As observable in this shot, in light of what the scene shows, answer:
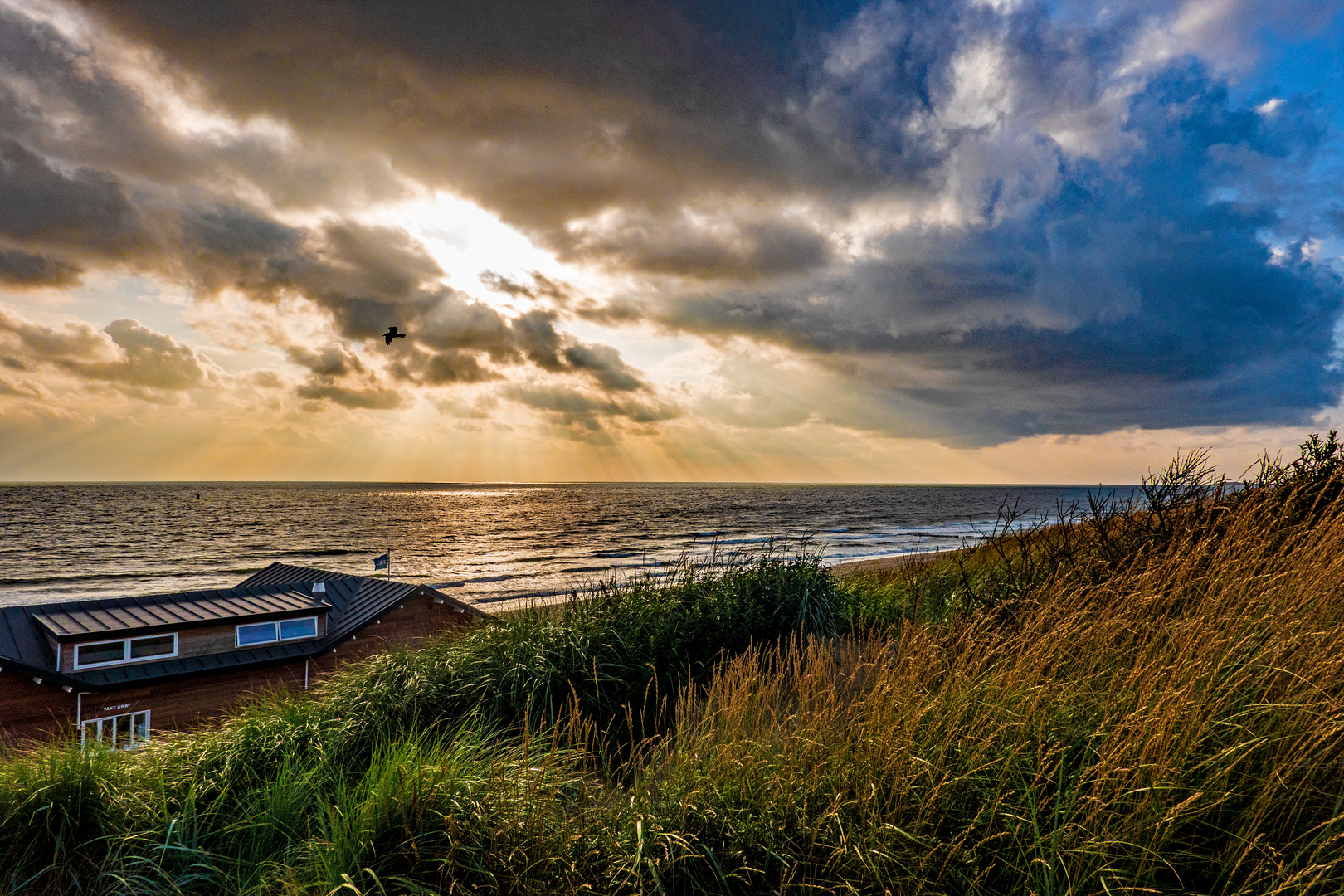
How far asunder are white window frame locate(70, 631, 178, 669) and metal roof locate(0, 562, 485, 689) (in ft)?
0.35

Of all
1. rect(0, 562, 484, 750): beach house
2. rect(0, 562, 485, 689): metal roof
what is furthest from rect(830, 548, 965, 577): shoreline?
rect(0, 562, 484, 750): beach house

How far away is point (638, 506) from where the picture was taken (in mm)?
124375

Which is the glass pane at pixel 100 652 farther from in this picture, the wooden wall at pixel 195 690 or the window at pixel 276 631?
the window at pixel 276 631

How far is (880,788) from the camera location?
11.4 feet

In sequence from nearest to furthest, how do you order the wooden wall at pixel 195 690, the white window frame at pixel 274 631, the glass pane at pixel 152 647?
the wooden wall at pixel 195 690, the glass pane at pixel 152 647, the white window frame at pixel 274 631

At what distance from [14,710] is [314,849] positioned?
57.6 ft

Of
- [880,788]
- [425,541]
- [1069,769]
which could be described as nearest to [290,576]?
[880,788]

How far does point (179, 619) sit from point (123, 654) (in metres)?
1.30

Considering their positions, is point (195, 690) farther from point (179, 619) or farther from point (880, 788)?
point (880, 788)

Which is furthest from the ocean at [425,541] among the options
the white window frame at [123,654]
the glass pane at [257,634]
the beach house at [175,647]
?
the white window frame at [123,654]

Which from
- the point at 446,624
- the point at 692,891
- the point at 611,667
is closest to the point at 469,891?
the point at 692,891

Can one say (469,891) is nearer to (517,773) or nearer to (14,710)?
(517,773)

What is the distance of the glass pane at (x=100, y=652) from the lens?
50.3 feet

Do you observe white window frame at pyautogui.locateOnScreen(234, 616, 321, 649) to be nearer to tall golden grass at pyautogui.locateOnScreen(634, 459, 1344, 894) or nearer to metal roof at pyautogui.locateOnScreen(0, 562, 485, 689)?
metal roof at pyautogui.locateOnScreen(0, 562, 485, 689)
